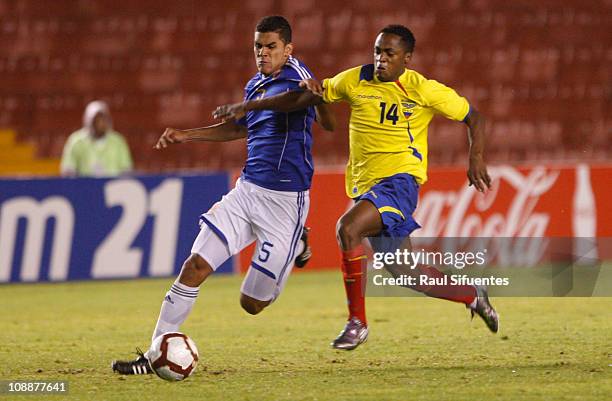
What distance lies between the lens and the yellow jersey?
21.6 ft

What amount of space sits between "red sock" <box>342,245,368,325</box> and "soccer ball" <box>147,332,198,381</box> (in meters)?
1.12

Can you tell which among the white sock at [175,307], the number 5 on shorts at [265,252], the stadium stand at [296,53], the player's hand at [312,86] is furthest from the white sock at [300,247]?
the stadium stand at [296,53]

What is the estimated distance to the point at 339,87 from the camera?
6.59m

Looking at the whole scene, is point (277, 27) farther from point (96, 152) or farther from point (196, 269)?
point (96, 152)

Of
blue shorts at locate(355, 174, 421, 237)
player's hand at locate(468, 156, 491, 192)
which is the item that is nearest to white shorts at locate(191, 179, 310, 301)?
blue shorts at locate(355, 174, 421, 237)

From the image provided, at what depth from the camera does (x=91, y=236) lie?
11.4 meters

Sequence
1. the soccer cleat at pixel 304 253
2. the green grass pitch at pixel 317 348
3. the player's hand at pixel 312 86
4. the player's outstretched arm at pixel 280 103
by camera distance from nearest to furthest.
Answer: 1. the green grass pitch at pixel 317 348
2. the player's outstretched arm at pixel 280 103
3. the player's hand at pixel 312 86
4. the soccer cleat at pixel 304 253

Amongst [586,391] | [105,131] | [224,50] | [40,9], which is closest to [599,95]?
[224,50]

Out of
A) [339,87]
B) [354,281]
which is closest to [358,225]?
[354,281]

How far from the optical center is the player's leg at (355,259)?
20.7 feet

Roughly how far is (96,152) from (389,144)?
6.63 m

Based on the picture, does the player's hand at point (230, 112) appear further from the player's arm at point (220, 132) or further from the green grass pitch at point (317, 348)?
the green grass pitch at point (317, 348)

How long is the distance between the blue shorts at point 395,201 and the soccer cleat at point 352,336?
0.55m

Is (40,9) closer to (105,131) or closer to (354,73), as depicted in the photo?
(105,131)
